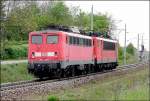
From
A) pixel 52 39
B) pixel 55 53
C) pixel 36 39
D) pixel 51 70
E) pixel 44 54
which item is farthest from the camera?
pixel 36 39

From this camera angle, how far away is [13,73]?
38.7m

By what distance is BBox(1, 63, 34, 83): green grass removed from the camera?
36.8 m

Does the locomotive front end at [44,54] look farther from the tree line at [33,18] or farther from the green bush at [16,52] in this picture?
the green bush at [16,52]

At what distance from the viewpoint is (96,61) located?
42.3 meters

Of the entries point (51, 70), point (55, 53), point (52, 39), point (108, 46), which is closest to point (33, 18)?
point (108, 46)

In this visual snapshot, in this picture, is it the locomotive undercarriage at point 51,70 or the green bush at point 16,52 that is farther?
the green bush at point 16,52

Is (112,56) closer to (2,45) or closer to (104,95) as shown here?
(2,45)

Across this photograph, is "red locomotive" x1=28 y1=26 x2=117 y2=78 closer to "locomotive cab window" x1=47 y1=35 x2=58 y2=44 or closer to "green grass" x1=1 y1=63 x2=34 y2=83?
"locomotive cab window" x1=47 y1=35 x2=58 y2=44

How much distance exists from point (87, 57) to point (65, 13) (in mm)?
26436

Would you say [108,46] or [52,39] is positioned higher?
[52,39]

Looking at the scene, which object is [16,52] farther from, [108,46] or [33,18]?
[108,46]

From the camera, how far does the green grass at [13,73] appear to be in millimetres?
36844

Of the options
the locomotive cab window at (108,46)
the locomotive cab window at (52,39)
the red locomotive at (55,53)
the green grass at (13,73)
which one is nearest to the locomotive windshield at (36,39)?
the red locomotive at (55,53)

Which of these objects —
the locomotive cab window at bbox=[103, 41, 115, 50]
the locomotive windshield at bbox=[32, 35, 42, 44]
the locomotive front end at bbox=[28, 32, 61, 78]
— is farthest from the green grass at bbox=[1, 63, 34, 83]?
the locomotive cab window at bbox=[103, 41, 115, 50]
